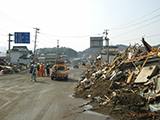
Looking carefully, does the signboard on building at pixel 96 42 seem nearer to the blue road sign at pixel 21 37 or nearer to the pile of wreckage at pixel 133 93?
the blue road sign at pixel 21 37

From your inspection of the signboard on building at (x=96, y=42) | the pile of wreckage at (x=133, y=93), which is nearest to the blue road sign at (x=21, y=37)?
the signboard on building at (x=96, y=42)

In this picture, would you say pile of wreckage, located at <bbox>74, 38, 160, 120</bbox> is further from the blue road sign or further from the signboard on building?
the signboard on building

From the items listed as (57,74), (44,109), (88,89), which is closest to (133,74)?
(88,89)

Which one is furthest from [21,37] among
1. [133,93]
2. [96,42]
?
[133,93]

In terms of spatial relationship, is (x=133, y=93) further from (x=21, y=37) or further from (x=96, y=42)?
(x=96, y=42)

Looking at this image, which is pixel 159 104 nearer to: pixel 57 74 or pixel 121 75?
pixel 121 75

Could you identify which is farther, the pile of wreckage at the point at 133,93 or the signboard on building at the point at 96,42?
the signboard on building at the point at 96,42

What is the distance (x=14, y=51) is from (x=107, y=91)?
146 ft

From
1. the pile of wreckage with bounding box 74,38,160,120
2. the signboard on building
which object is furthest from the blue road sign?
the pile of wreckage with bounding box 74,38,160,120

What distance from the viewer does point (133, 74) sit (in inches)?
384

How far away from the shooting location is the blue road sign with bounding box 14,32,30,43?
28319 mm

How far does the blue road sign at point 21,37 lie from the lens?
1115 inches

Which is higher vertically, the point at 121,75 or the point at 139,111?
the point at 121,75

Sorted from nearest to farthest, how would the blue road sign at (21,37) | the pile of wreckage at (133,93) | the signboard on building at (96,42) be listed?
the pile of wreckage at (133,93), the blue road sign at (21,37), the signboard on building at (96,42)
